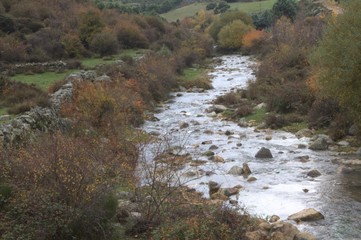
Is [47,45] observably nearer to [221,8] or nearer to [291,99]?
[291,99]

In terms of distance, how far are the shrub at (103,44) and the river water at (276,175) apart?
50.8ft

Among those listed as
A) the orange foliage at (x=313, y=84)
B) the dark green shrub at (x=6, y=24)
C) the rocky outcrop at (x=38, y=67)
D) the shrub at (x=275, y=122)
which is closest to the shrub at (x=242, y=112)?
the shrub at (x=275, y=122)

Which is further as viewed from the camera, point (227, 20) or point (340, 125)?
point (227, 20)

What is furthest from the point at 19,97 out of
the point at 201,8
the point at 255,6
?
the point at 201,8

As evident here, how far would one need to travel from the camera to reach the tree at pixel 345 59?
67.8ft

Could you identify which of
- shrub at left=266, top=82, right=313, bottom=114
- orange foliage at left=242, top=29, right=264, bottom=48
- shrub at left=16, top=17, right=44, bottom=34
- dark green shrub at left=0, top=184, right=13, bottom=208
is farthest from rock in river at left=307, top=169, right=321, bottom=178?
orange foliage at left=242, top=29, right=264, bottom=48

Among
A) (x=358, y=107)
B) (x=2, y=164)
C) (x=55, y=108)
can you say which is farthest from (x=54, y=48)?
(x=2, y=164)

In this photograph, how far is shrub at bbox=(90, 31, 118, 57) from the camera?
46438 mm

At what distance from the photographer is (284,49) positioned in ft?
139

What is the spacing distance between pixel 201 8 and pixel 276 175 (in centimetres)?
11508

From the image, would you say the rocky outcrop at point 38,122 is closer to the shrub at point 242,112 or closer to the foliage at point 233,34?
the shrub at point 242,112

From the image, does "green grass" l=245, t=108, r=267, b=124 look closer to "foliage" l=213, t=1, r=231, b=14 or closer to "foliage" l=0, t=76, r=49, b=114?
"foliage" l=0, t=76, r=49, b=114

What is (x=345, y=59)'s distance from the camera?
2066cm

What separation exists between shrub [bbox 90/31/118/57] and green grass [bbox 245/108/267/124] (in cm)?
2020
